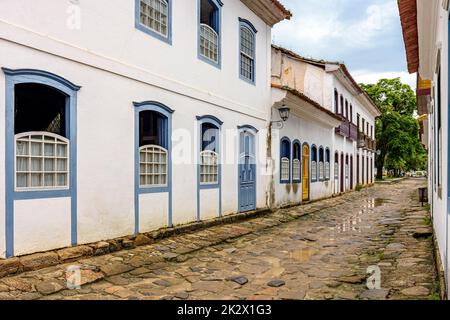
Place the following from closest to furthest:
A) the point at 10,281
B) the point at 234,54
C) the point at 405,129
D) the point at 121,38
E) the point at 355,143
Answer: the point at 10,281
the point at 121,38
the point at 234,54
the point at 355,143
the point at 405,129

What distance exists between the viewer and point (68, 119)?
5.81m

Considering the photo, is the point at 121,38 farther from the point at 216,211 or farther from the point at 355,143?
the point at 355,143

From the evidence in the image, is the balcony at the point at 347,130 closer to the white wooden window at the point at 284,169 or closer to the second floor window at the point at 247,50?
the white wooden window at the point at 284,169

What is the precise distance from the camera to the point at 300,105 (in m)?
13.8

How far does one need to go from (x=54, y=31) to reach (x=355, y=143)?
23.0 m

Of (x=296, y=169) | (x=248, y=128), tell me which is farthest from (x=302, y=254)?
(x=296, y=169)

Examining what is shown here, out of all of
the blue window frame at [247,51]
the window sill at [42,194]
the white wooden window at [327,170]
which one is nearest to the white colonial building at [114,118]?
the window sill at [42,194]

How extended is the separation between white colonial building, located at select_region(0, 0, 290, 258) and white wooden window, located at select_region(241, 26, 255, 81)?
0.44 metres

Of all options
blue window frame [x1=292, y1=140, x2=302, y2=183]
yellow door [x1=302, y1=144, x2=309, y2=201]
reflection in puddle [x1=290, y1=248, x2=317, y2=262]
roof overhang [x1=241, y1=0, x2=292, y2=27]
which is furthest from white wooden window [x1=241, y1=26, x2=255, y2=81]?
reflection in puddle [x1=290, y1=248, x2=317, y2=262]

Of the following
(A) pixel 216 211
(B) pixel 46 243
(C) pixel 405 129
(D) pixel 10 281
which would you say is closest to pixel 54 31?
(B) pixel 46 243

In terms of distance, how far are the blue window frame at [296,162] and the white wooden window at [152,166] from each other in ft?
25.0

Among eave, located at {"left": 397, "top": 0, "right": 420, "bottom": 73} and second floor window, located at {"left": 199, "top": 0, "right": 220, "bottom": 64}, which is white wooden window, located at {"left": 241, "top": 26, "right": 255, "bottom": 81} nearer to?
second floor window, located at {"left": 199, "top": 0, "right": 220, "bottom": 64}

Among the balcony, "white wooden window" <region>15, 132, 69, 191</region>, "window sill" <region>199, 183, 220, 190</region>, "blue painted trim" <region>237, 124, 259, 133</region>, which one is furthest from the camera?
the balcony

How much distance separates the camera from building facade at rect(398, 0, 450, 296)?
423 cm
